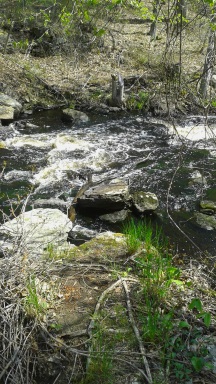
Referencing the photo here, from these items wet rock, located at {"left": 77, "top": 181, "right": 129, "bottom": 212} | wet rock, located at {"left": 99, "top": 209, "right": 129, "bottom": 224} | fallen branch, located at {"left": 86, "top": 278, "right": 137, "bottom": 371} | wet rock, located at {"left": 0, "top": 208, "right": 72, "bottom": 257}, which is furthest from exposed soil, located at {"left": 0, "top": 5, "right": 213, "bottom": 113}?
fallen branch, located at {"left": 86, "top": 278, "right": 137, "bottom": 371}

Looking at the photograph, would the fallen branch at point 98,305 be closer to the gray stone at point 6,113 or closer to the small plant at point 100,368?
the small plant at point 100,368

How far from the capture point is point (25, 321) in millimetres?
2879

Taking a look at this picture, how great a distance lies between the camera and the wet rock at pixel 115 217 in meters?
6.89

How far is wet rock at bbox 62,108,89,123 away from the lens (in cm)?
1241

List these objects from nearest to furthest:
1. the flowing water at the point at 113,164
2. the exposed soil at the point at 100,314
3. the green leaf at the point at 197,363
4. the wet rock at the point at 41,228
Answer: the green leaf at the point at 197,363 < the exposed soil at the point at 100,314 < the wet rock at the point at 41,228 < the flowing water at the point at 113,164

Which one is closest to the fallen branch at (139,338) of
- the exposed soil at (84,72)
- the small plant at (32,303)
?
the small plant at (32,303)

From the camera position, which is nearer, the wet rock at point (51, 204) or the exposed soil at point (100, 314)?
the exposed soil at point (100, 314)

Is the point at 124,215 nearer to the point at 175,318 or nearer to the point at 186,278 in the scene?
the point at 186,278

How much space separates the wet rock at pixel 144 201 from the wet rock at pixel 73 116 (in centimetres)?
588

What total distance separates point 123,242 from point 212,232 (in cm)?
289

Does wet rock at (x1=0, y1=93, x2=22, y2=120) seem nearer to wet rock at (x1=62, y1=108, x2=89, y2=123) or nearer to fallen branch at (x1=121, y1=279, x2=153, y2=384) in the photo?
wet rock at (x1=62, y1=108, x2=89, y2=123)

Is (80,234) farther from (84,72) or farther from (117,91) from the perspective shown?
(84,72)

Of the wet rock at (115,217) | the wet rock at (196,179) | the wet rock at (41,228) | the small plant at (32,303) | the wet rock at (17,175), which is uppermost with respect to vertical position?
the small plant at (32,303)

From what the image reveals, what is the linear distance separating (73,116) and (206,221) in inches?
281
